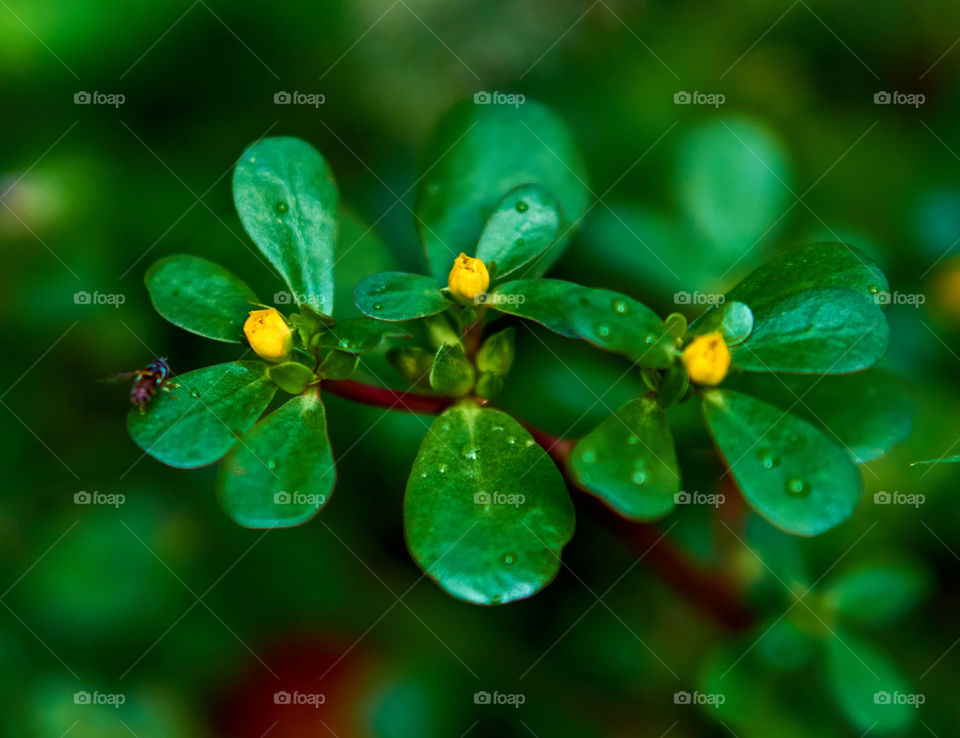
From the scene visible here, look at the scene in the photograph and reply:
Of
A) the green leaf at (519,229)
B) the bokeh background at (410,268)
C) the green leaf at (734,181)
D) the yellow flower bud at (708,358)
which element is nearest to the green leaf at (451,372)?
the green leaf at (519,229)

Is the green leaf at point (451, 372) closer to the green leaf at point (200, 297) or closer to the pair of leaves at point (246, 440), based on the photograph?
the pair of leaves at point (246, 440)

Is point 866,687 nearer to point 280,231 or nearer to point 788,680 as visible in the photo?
point 788,680

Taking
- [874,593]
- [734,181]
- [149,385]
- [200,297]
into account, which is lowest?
[874,593]

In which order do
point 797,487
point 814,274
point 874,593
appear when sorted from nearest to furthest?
point 797,487 → point 814,274 → point 874,593

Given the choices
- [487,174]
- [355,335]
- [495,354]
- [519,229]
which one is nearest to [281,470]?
[355,335]

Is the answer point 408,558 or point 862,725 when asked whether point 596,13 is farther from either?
point 862,725

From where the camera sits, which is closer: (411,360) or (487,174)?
(411,360)

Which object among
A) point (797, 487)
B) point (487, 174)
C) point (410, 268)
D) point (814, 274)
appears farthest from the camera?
point (410, 268)
